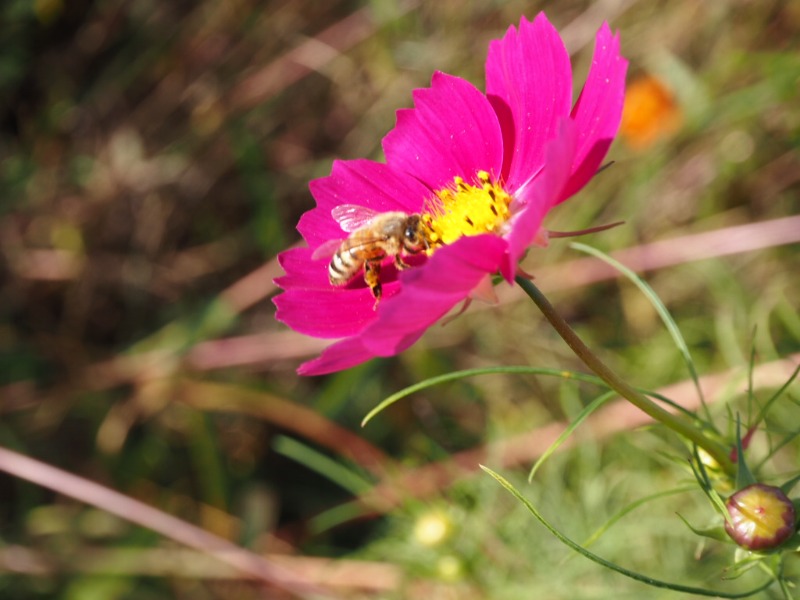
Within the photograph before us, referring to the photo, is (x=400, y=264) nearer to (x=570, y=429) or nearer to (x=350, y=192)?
(x=350, y=192)

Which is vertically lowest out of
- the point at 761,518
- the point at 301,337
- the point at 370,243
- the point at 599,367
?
the point at 761,518

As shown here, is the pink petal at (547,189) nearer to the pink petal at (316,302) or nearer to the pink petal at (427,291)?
the pink petal at (427,291)

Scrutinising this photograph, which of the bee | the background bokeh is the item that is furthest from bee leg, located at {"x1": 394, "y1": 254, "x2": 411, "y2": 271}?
the background bokeh

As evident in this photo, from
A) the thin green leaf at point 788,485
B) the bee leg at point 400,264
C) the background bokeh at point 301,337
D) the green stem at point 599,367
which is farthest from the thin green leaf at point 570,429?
the background bokeh at point 301,337

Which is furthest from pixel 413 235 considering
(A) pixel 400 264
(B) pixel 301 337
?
(B) pixel 301 337

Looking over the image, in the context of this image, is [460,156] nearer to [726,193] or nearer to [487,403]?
[487,403]

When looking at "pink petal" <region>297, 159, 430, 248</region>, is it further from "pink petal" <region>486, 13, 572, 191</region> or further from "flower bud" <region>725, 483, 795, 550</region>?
"flower bud" <region>725, 483, 795, 550</region>

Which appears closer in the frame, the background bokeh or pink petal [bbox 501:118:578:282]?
pink petal [bbox 501:118:578:282]

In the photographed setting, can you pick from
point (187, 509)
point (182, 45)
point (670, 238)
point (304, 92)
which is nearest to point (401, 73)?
point (304, 92)
